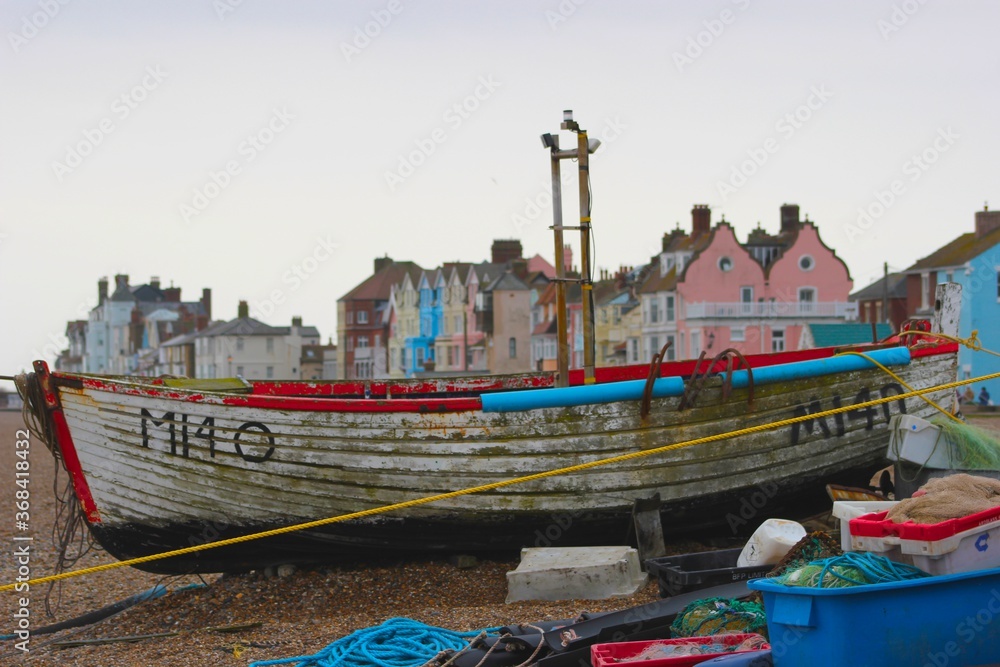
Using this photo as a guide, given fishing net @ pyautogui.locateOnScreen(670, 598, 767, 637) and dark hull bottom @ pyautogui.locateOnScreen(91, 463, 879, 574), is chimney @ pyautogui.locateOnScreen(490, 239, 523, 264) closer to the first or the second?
dark hull bottom @ pyautogui.locateOnScreen(91, 463, 879, 574)

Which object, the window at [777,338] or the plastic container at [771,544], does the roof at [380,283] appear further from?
the plastic container at [771,544]

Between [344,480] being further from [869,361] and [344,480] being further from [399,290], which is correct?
[399,290]

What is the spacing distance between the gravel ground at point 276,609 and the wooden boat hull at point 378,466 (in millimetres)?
242

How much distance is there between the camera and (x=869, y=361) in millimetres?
9805

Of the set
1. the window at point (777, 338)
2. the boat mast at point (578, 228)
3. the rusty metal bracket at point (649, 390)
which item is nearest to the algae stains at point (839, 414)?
the rusty metal bracket at point (649, 390)

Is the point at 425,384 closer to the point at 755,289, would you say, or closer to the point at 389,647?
the point at 389,647

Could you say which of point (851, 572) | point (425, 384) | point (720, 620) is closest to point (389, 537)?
point (425, 384)

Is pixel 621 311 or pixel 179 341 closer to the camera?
pixel 621 311

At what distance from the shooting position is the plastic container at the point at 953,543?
5516mm

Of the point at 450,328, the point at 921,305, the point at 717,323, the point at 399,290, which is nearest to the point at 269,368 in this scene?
the point at 399,290

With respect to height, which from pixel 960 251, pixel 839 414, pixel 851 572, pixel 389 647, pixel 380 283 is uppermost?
pixel 380 283

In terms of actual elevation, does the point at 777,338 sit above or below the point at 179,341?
below

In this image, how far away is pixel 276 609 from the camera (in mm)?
8633

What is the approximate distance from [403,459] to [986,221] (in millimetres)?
48069
